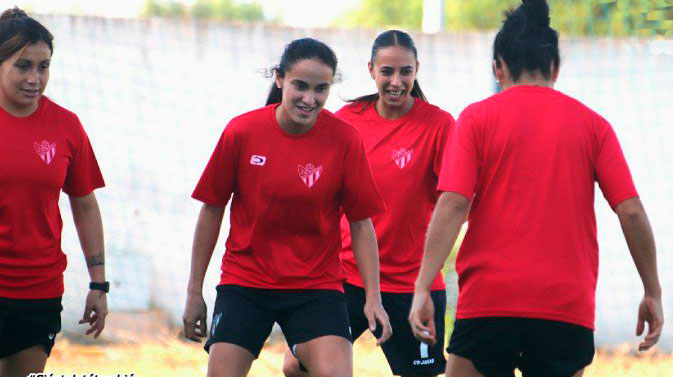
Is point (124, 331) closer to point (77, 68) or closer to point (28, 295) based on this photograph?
point (77, 68)

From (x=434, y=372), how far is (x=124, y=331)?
326 centimetres

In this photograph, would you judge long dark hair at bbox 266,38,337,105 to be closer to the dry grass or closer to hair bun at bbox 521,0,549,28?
hair bun at bbox 521,0,549,28

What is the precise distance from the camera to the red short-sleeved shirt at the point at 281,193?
512 cm

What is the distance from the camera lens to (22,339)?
519 cm

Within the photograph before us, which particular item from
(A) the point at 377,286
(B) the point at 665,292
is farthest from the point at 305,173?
(B) the point at 665,292

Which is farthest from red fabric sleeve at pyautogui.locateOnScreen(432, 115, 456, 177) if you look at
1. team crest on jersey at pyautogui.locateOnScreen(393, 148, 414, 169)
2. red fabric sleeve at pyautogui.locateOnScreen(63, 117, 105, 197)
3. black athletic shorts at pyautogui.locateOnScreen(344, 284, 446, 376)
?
red fabric sleeve at pyautogui.locateOnScreen(63, 117, 105, 197)

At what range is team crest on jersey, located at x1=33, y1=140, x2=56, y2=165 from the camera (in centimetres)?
508

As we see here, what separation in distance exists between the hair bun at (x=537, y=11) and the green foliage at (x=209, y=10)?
2088cm

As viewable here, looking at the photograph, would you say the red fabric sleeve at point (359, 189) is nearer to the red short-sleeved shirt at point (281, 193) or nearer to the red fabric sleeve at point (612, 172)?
the red short-sleeved shirt at point (281, 193)

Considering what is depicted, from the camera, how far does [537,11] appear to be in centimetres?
445

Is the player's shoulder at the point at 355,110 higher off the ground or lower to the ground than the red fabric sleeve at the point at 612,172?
lower

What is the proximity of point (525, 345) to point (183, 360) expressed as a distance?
4432 millimetres

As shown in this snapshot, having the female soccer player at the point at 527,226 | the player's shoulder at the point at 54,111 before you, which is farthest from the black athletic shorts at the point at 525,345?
the player's shoulder at the point at 54,111

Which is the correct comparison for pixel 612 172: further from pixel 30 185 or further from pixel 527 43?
pixel 30 185
